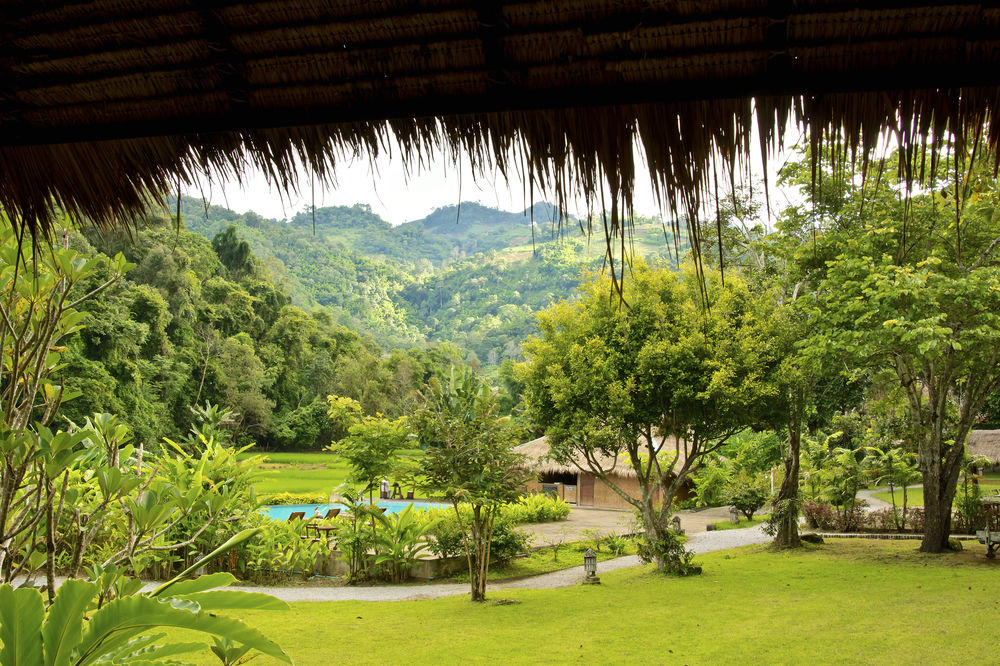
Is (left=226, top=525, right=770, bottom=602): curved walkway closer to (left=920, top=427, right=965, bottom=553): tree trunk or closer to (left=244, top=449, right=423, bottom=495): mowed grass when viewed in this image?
(left=920, top=427, right=965, bottom=553): tree trunk

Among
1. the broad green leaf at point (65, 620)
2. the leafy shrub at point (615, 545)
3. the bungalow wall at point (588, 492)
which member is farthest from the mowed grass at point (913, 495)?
the broad green leaf at point (65, 620)

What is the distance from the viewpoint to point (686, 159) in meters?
1.61

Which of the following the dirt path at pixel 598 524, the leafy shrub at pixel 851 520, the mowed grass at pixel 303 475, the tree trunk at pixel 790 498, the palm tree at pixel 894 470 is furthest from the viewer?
the mowed grass at pixel 303 475

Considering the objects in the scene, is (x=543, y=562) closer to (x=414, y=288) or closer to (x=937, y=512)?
(x=937, y=512)

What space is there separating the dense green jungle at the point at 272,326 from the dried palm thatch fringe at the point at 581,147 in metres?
0.14

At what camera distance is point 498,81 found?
150cm

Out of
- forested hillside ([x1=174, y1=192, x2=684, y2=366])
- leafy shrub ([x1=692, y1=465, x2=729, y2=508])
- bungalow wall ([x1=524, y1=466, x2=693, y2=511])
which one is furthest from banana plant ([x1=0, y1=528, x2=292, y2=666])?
forested hillside ([x1=174, y1=192, x2=684, y2=366])

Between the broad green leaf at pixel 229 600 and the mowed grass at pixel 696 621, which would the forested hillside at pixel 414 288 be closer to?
the mowed grass at pixel 696 621

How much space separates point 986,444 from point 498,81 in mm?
24359

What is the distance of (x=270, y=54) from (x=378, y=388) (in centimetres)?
3734

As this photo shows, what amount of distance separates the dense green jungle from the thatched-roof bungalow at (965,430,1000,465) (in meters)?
11.9

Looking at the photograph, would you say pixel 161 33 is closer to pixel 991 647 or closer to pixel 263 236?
pixel 991 647

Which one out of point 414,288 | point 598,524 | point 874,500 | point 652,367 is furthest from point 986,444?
point 414,288

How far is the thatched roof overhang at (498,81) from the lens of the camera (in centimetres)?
136
